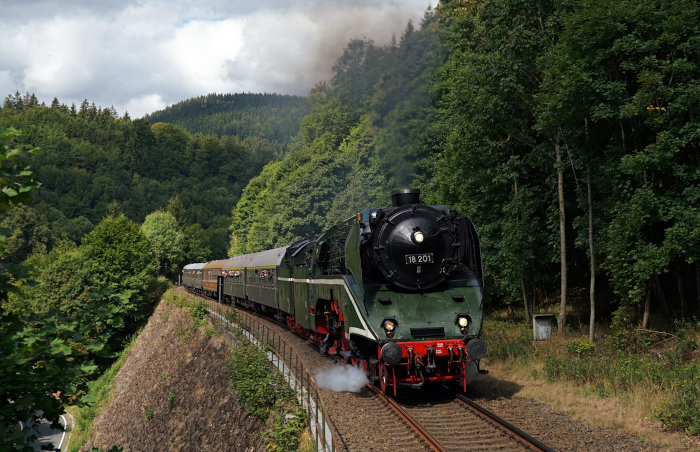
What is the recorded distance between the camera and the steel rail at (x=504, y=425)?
29.2 ft

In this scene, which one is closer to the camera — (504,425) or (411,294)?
(504,425)

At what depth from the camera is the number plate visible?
40.2 ft

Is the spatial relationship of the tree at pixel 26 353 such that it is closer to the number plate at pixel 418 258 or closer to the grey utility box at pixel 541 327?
the number plate at pixel 418 258

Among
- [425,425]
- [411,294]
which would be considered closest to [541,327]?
[411,294]

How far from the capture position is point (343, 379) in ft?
46.4

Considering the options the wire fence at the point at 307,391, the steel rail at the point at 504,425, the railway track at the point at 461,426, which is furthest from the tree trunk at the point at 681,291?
the wire fence at the point at 307,391

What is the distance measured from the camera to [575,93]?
53.3 ft

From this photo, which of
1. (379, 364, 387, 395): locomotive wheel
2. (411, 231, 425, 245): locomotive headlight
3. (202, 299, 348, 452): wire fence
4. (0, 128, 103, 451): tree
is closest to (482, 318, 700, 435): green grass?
(379, 364, 387, 395): locomotive wheel

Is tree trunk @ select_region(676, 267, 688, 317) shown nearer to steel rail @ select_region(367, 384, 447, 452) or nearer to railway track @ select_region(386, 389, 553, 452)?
railway track @ select_region(386, 389, 553, 452)

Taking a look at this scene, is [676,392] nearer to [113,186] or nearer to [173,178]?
[113,186]

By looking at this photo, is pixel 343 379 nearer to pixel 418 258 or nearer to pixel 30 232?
pixel 418 258

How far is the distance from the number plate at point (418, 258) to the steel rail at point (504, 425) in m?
2.97

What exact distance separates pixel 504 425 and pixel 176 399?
69.1 ft

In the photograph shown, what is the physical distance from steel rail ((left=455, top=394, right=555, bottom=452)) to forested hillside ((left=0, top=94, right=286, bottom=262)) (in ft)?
321
